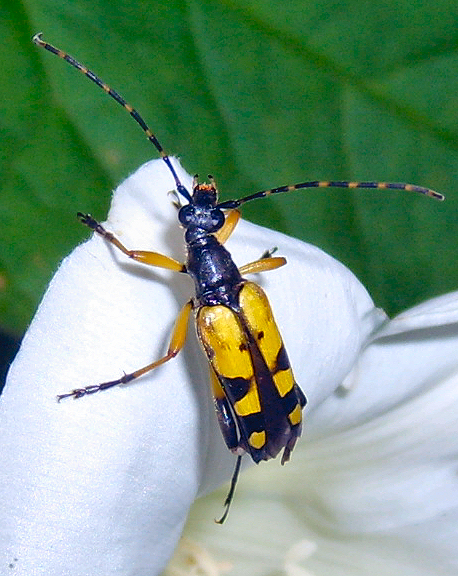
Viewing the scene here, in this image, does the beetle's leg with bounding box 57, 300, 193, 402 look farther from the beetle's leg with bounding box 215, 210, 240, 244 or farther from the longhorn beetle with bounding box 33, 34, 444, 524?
the beetle's leg with bounding box 215, 210, 240, 244

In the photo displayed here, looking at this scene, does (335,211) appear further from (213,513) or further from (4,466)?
(4,466)

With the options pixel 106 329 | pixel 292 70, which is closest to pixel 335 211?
pixel 292 70

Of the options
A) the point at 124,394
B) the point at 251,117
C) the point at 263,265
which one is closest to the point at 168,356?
the point at 124,394

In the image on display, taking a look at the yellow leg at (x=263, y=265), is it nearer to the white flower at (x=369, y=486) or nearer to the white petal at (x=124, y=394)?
the white petal at (x=124, y=394)

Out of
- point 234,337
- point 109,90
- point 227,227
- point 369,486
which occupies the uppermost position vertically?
point 109,90

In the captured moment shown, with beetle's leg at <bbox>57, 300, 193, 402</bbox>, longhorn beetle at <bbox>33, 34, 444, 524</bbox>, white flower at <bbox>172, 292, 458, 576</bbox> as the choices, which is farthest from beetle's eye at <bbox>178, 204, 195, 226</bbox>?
white flower at <bbox>172, 292, 458, 576</bbox>

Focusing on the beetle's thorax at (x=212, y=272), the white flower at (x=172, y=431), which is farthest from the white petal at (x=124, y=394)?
the beetle's thorax at (x=212, y=272)

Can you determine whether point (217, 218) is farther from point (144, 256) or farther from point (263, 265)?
point (144, 256)
